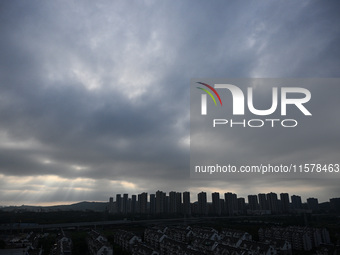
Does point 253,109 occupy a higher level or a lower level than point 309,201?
higher

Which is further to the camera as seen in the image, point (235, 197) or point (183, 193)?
point (235, 197)

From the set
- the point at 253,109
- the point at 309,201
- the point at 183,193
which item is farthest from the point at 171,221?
the point at 253,109

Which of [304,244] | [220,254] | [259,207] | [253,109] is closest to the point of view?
[253,109]

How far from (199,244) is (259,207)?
49.9m

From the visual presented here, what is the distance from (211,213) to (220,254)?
4626cm

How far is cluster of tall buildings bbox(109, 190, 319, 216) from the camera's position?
58.3 m

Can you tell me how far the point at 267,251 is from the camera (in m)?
16.4

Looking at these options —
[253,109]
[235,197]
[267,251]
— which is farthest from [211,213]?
[253,109]

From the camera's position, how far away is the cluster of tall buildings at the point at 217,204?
58.3 m

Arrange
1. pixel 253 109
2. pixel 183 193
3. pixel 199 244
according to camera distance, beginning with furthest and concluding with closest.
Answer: pixel 183 193, pixel 199 244, pixel 253 109

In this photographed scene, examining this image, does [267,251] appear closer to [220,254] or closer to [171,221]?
[220,254]

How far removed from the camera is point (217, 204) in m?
59.8

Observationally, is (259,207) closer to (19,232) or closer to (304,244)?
(304,244)

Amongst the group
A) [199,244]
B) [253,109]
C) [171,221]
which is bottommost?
[171,221]
